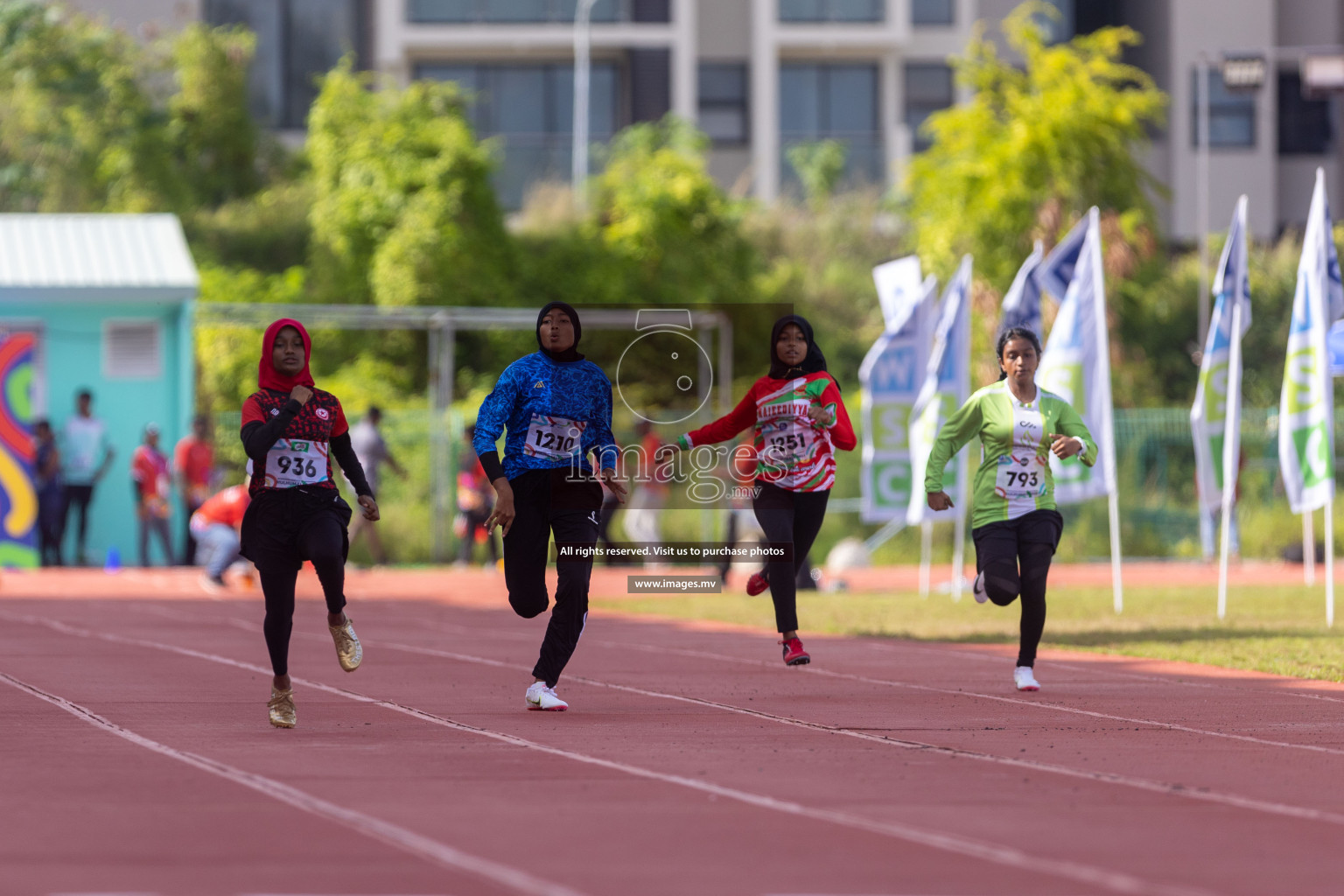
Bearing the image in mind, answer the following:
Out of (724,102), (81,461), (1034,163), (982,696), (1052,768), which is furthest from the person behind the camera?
(724,102)

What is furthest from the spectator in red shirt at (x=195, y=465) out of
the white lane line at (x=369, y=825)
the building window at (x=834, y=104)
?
the building window at (x=834, y=104)

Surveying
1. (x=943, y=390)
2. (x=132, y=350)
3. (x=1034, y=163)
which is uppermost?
(x=1034, y=163)

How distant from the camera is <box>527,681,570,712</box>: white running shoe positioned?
943cm

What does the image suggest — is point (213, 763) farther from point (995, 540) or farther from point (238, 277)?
point (238, 277)

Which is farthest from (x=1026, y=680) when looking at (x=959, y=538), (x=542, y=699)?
(x=959, y=538)

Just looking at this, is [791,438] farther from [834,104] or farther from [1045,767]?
[834,104]

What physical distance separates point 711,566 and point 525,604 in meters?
15.5

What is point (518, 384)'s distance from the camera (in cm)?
928

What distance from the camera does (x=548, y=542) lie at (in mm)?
9195

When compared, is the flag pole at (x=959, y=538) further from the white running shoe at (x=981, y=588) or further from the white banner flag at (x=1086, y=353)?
the white running shoe at (x=981, y=588)

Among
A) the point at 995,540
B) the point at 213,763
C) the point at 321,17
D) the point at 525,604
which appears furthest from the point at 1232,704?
the point at 321,17

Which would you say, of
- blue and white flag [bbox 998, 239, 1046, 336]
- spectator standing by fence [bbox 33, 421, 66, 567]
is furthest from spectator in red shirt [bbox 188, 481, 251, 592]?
blue and white flag [bbox 998, 239, 1046, 336]

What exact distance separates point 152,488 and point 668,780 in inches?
678

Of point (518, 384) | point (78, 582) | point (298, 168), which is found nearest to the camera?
point (518, 384)
